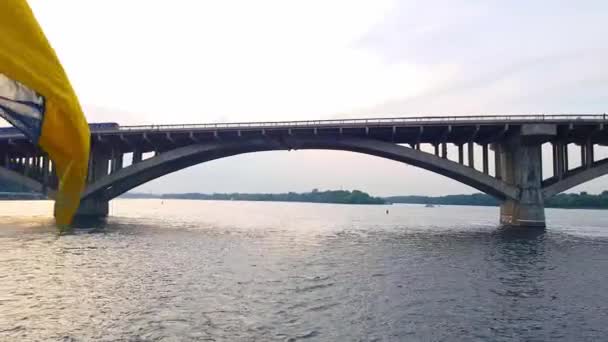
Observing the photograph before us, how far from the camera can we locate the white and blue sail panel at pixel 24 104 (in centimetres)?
352

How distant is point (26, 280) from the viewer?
1942 cm

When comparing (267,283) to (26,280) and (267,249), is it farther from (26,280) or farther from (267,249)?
(267,249)

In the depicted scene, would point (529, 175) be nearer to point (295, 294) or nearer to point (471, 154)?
point (471, 154)

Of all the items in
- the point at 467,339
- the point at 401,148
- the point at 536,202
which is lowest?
the point at 467,339

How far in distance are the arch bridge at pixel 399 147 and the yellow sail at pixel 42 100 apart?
173ft

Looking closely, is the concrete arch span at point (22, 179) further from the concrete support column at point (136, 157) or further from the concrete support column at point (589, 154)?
the concrete support column at point (589, 154)

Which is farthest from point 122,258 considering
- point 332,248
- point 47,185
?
point 47,185

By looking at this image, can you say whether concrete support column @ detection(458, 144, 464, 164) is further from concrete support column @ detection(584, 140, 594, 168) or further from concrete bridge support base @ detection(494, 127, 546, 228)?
concrete support column @ detection(584, 140, 594, 168)

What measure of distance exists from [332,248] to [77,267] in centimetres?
1801

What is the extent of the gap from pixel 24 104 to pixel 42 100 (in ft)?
0.90

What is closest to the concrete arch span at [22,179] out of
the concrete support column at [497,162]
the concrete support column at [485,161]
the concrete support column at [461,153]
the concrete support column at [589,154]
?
the concrete support column at [461,153]

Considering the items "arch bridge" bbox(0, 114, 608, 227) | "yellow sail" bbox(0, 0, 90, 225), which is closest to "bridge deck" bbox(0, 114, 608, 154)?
"arch bridge" bbox(0, 114, 608, 227)

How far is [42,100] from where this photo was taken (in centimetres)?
345

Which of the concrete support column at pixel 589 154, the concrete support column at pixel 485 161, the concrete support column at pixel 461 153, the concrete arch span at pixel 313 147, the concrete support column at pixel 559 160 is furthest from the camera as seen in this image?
the concrete support column at pixel 461 153
